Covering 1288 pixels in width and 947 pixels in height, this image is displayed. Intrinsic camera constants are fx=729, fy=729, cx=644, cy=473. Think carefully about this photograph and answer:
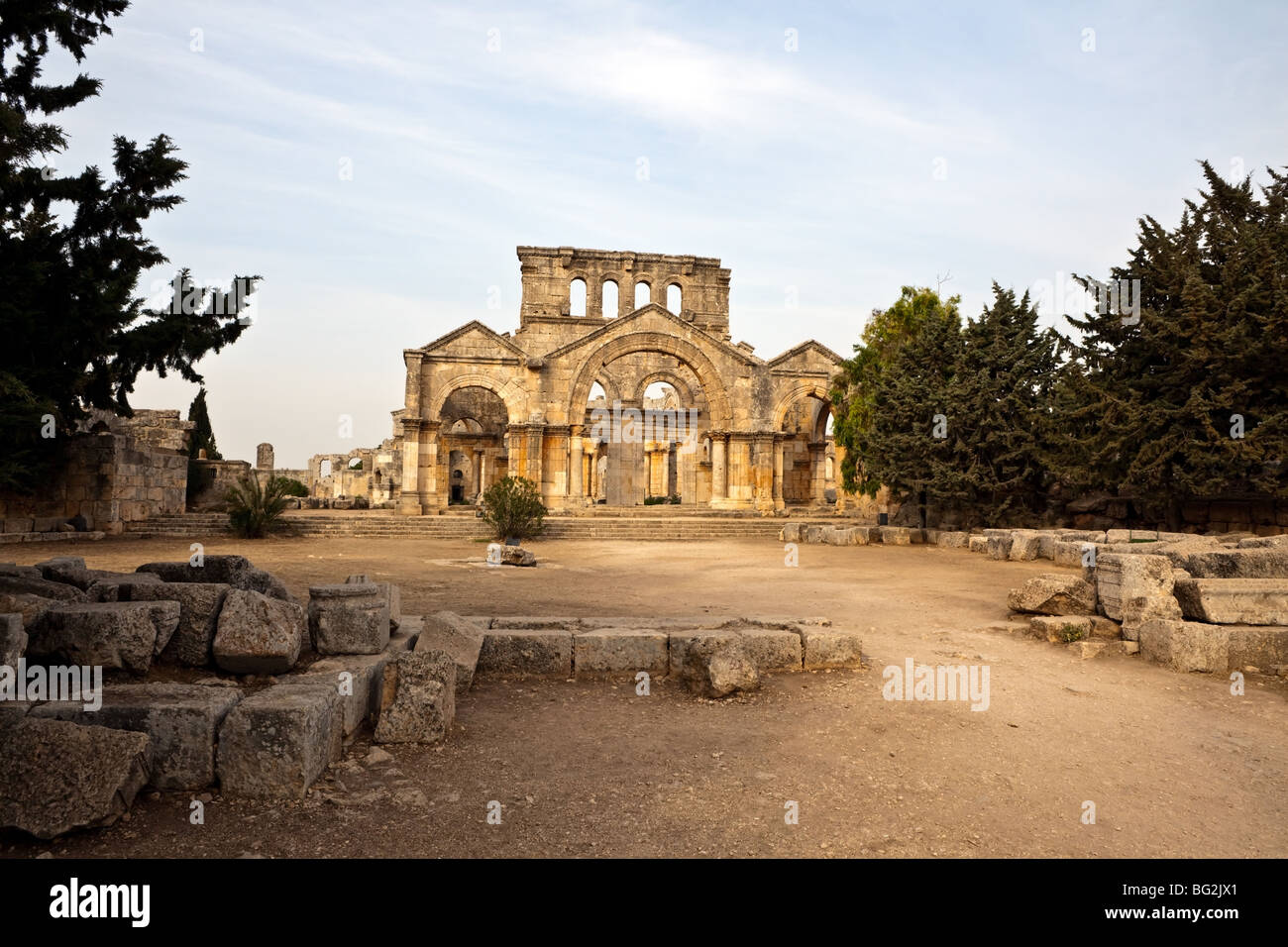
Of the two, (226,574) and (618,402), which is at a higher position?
(618,402)

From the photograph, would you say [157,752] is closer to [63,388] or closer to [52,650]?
[52,650]

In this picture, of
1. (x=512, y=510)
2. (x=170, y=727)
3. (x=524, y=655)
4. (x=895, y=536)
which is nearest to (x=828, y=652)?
(x=524, y=655)

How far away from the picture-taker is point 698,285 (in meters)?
35.1

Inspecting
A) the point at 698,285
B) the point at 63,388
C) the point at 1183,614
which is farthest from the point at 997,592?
the point at 698,285

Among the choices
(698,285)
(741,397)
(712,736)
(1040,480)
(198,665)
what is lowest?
(712,736)

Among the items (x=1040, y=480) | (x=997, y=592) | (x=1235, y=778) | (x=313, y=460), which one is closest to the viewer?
(x=1235, y=778)

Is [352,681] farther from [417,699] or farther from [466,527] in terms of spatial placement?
[466,527]

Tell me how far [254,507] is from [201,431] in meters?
15.6

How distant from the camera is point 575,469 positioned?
2512 cm

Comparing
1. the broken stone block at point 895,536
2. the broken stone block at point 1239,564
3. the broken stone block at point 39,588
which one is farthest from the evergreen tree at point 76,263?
the broken stone block at point 895,536

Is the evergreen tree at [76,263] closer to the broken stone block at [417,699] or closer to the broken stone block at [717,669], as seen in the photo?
the broken stone block at [417,699]

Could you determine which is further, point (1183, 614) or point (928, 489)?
point (928, 489)

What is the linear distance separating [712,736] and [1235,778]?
2.85m
